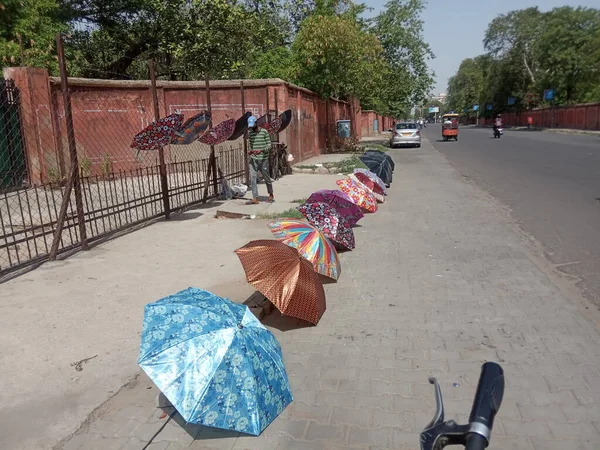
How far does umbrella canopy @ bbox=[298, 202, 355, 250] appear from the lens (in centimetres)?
601

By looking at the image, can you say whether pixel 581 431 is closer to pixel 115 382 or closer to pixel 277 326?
pixel 277 326

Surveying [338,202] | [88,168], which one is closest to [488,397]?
[338,202]

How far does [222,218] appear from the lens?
8742 mm

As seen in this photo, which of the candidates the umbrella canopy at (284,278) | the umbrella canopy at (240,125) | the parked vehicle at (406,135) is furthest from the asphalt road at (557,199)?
the parked vehicle at (406,135)

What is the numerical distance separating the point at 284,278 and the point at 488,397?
2839mm

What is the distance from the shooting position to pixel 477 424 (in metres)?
1.14

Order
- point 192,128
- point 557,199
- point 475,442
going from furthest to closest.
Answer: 1. point 557,199
2. point 192,128
3. point 475,442

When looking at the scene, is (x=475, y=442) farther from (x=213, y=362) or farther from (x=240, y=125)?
(x=240, y=125)

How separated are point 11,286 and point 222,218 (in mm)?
4030

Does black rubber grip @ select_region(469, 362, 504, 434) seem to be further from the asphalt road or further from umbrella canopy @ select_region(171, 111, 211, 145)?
umbrella canopy @ select_region(171, 111, 211, 145)

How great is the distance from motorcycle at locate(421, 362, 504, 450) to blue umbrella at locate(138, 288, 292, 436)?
1.64 metres

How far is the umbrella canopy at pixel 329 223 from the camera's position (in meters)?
6.01

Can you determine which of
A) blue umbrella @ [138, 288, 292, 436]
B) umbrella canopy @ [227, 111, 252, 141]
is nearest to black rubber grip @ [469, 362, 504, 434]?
blue umbrella @ [138, 288, 292, 436]

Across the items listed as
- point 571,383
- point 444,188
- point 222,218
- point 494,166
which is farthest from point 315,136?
point 571,383
